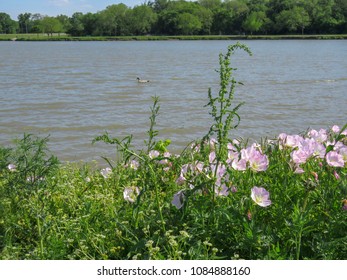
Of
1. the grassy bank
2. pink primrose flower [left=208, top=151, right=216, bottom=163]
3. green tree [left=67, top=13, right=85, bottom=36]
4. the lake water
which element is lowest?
the lake water

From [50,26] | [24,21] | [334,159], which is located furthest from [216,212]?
[24,21]

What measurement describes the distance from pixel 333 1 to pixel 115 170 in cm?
11154

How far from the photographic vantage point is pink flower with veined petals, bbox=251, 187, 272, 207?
2336 mm

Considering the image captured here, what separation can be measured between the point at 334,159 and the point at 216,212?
2.06 ft

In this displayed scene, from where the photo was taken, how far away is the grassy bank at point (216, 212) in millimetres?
2357

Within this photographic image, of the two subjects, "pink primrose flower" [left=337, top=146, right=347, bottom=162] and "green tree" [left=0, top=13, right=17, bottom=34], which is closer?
"pink primrose flower" [left=337, top=146, right=347, bottom=162]

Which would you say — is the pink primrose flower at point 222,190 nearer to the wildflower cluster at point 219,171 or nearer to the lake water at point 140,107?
the wildflower cluster at point 219,171

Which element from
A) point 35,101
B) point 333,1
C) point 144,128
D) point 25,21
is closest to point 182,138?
point 144,128

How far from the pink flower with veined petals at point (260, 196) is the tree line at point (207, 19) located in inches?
4120

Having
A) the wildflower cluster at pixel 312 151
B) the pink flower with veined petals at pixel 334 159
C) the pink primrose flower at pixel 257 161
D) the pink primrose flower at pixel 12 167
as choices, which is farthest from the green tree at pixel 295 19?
the pink primrose flower at pixel 257 161

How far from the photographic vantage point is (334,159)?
8.41 feet

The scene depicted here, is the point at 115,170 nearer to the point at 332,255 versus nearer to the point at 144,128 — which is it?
the point at 332,255

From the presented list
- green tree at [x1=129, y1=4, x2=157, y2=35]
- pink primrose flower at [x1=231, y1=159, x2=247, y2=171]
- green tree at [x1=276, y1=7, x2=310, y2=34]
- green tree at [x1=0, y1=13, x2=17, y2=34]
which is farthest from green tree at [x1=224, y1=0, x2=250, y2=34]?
pink primrose flower at [x1=231, y1=159, x2=247, y2=171]

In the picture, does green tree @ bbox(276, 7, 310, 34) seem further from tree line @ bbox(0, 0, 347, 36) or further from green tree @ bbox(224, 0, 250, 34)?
green tree @ bbox(224, 0, 250, 34)
